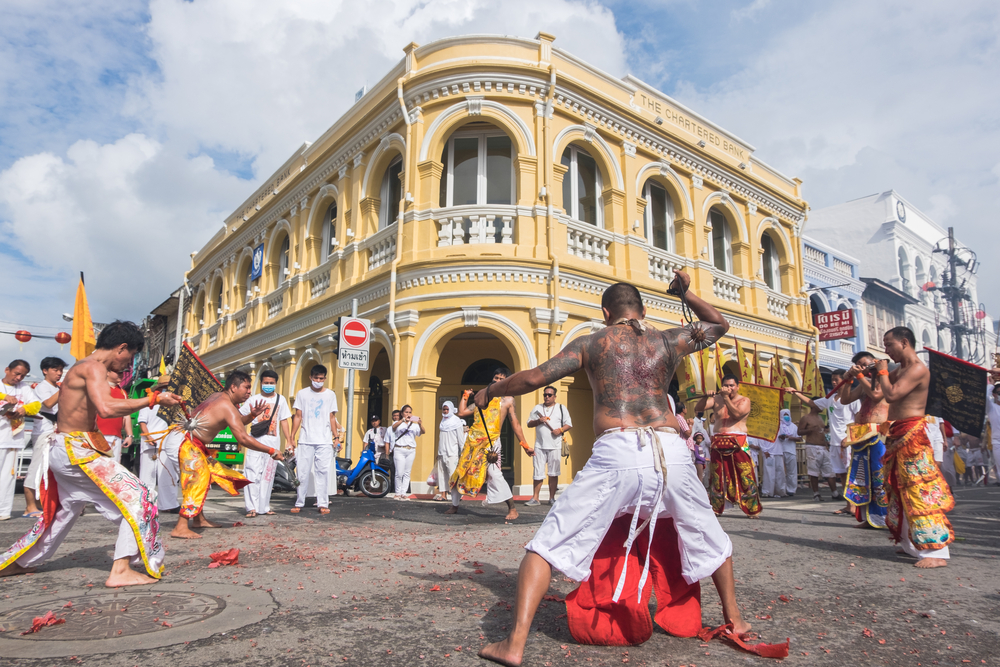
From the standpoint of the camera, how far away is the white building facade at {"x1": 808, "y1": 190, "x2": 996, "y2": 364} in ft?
115

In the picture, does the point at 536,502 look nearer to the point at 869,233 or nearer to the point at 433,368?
the point at 433,368

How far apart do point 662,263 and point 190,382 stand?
11336 millimetres

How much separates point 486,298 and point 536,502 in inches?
163

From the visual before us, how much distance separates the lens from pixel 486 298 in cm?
1267

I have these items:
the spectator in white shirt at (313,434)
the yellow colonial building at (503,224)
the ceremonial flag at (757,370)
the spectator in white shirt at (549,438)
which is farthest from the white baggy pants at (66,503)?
the ceremonial flag at (757,370)

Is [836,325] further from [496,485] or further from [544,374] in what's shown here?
[544,374]

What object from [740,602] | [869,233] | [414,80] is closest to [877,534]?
[740,602]

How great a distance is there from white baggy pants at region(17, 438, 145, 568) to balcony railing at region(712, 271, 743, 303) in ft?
48.8

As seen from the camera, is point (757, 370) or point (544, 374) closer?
point (544, 374)

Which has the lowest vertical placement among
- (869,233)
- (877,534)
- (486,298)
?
(877,534)

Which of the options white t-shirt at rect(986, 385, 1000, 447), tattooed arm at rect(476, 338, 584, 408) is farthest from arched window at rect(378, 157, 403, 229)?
white t-shirt at rect(986, 385, 1000, 447)

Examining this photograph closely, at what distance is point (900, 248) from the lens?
35938mm

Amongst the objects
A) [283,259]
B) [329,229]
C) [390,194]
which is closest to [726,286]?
[390,194]

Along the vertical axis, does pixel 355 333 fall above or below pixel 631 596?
above
